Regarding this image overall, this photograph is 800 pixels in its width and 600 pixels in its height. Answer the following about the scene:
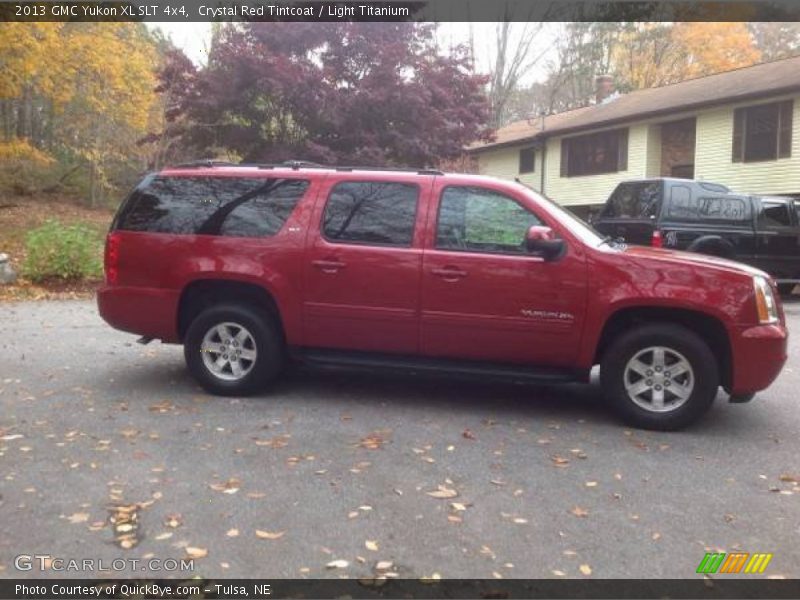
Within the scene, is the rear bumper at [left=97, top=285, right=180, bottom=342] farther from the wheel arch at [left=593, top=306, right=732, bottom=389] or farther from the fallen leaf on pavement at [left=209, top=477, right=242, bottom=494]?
the wheel arch at [left=593, top=306, right=732, bottom=389]

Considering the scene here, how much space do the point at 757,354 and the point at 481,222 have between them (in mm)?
2178

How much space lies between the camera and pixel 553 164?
2661 cm

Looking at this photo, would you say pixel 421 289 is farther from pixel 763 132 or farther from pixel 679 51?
pixel 679 51

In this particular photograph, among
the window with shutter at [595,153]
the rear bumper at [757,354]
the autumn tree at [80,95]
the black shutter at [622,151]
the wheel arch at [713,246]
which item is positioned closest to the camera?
the rear bumper at [757,354]

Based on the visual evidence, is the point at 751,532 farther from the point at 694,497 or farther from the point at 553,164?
the point at 553,164

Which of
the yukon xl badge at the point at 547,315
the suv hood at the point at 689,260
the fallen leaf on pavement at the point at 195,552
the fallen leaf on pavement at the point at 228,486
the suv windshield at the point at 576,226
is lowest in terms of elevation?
the fallen leaf on pavement at the point at 195,552

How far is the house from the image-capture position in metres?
19.4

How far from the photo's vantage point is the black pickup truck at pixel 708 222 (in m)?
12.1

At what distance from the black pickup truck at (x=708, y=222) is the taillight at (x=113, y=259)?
852 centimetres

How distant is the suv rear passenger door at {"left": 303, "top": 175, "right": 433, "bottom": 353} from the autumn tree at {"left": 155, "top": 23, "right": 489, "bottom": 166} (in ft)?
32.6

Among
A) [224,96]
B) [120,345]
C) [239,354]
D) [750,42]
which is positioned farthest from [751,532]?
[750,42]

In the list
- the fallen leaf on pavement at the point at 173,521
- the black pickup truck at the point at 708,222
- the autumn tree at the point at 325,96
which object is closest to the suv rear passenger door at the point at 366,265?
the fallen leaf on pavement at the point at 173,521

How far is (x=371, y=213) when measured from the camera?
18.9ft

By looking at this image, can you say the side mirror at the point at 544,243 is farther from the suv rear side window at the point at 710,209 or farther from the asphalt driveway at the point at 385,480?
the suv rear side window at the point at 710,209
